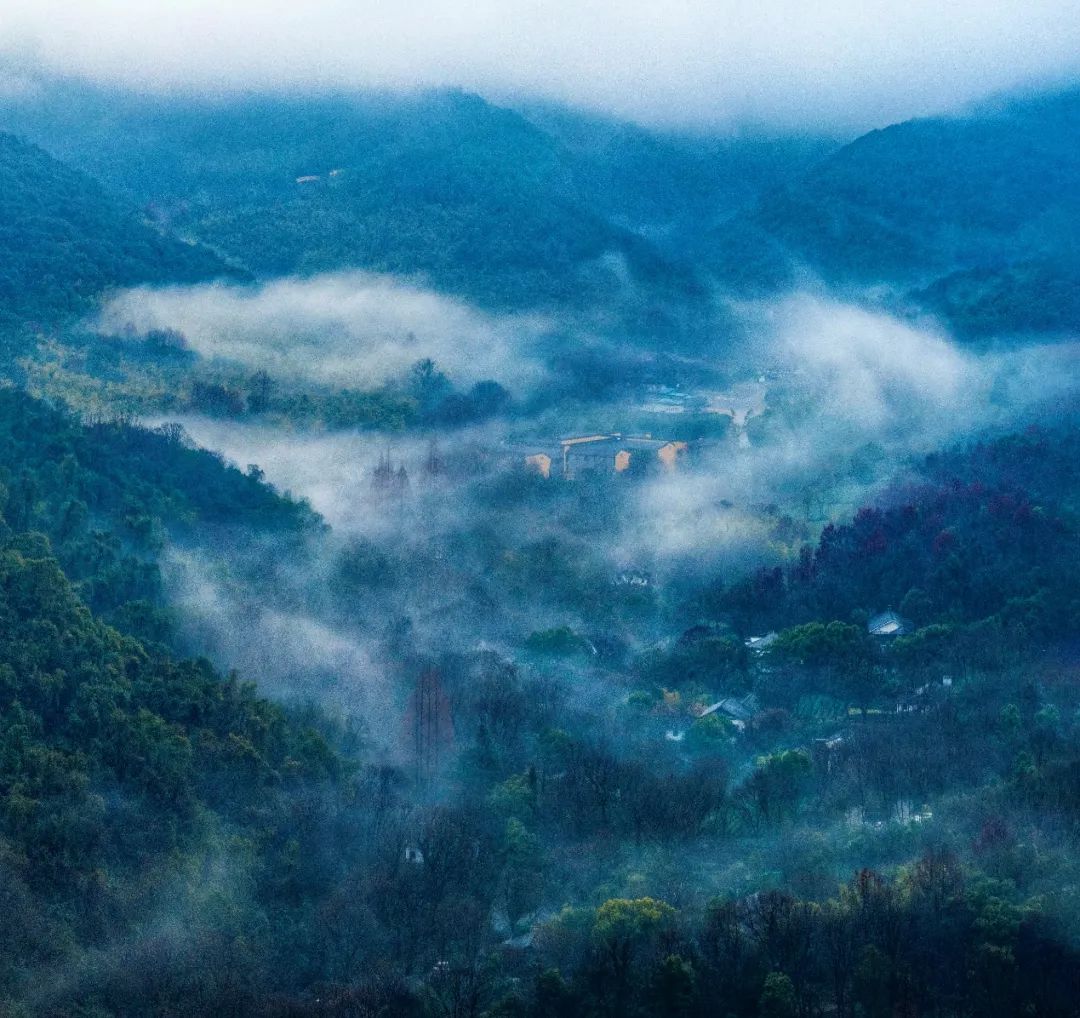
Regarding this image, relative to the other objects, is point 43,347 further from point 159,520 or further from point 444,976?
point 444,976

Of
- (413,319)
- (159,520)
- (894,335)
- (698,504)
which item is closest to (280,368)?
(413,319)

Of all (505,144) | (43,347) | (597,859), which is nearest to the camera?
(597,859)

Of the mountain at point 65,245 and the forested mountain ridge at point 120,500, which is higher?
the mountain at point 65,245

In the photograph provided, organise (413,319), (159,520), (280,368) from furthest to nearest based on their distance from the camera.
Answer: (413,319) → (280,368) → (159,520)

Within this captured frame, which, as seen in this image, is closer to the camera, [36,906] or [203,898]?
[36,906]

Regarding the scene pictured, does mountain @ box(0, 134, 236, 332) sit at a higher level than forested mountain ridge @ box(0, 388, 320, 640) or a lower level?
higher

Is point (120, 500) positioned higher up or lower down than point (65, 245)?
lower down

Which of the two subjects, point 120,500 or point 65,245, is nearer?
point 120,500

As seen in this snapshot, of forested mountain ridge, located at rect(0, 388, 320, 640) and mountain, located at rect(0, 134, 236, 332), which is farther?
mountain, located at rect(0, 134, 236, 332)
